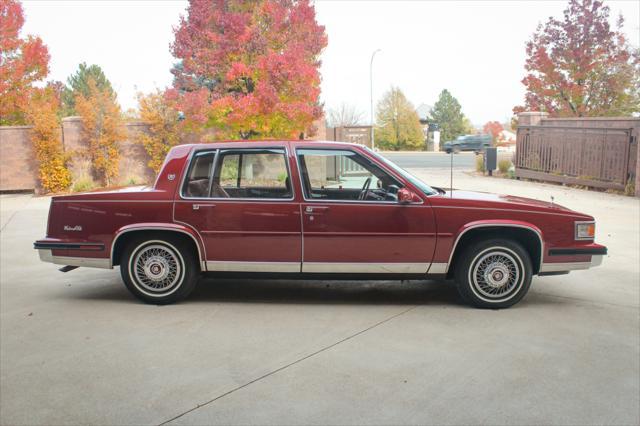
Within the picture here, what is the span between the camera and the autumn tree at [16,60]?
1965 cm

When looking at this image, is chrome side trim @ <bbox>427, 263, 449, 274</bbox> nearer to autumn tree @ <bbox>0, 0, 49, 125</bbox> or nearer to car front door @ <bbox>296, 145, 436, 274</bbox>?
car front door @ <bbox>296, 145, 436, 274</bbox>

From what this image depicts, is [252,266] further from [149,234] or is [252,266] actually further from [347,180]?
[347,180]

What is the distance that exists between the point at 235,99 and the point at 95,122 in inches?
187

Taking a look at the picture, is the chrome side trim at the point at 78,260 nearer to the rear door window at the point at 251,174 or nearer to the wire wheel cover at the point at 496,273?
the rear door window at the point at 251,174

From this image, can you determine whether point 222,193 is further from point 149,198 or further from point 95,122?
point 95,122

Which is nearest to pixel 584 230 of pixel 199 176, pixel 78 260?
pixel 199 176

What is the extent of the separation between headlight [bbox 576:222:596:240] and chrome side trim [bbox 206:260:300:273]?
111 inches

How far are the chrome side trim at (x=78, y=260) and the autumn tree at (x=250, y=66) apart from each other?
10850mm

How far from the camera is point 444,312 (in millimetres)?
6000

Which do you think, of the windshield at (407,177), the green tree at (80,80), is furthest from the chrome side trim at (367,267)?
the green tree at (80,80)

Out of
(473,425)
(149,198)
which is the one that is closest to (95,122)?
(149,198)

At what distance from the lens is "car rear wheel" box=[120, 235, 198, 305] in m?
6.13

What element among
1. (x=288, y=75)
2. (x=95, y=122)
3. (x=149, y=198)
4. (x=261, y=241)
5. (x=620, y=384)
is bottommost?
(x=620, y=384)

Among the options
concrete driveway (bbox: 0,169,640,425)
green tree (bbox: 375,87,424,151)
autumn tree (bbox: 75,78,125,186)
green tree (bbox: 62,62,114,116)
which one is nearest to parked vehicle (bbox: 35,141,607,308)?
concrete driveway (bbox: 0,169,640,425)
